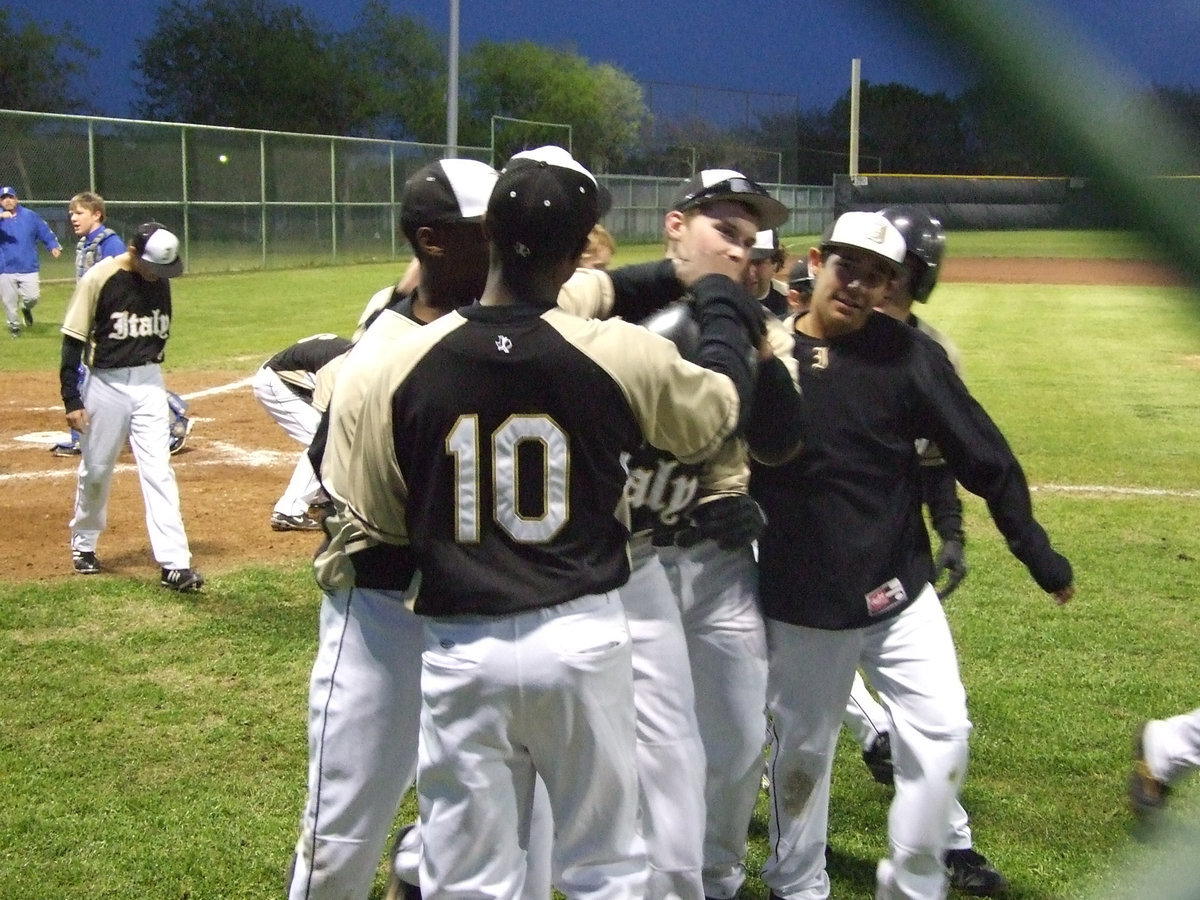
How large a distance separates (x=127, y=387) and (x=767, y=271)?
415cm

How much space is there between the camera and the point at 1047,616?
6.40 m

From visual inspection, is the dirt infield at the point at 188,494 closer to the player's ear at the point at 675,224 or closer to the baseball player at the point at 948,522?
the baseball player at the point at 948,522

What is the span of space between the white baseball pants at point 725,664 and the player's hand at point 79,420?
4343 mm

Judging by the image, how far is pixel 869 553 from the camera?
11.1ft

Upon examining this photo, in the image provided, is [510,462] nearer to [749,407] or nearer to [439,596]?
[439,596]

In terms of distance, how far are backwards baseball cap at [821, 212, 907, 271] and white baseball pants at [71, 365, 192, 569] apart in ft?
14.5

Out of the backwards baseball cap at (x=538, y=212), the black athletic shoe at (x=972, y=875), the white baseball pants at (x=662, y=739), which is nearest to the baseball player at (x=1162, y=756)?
the black athletic shoe at (x=972, y=875)

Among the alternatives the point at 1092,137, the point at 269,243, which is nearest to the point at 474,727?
the point at 1092,137

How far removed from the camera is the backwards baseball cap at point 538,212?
250 centimetres

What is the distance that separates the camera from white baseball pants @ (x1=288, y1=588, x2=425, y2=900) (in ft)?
9.38

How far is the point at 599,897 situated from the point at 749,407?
1032 mm

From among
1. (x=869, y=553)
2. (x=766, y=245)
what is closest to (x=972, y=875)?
(x=869, y=553)

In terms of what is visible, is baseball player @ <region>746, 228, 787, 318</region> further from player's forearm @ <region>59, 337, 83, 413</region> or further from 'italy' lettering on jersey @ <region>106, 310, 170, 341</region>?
player's forearm @ <region>59, 337, 83, 413</region>

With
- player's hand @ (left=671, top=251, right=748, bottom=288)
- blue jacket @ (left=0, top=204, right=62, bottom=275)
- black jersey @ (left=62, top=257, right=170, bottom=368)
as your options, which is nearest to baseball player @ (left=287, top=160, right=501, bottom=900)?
player's hand @ (left=671, top=251, right=748, bottom=288)
